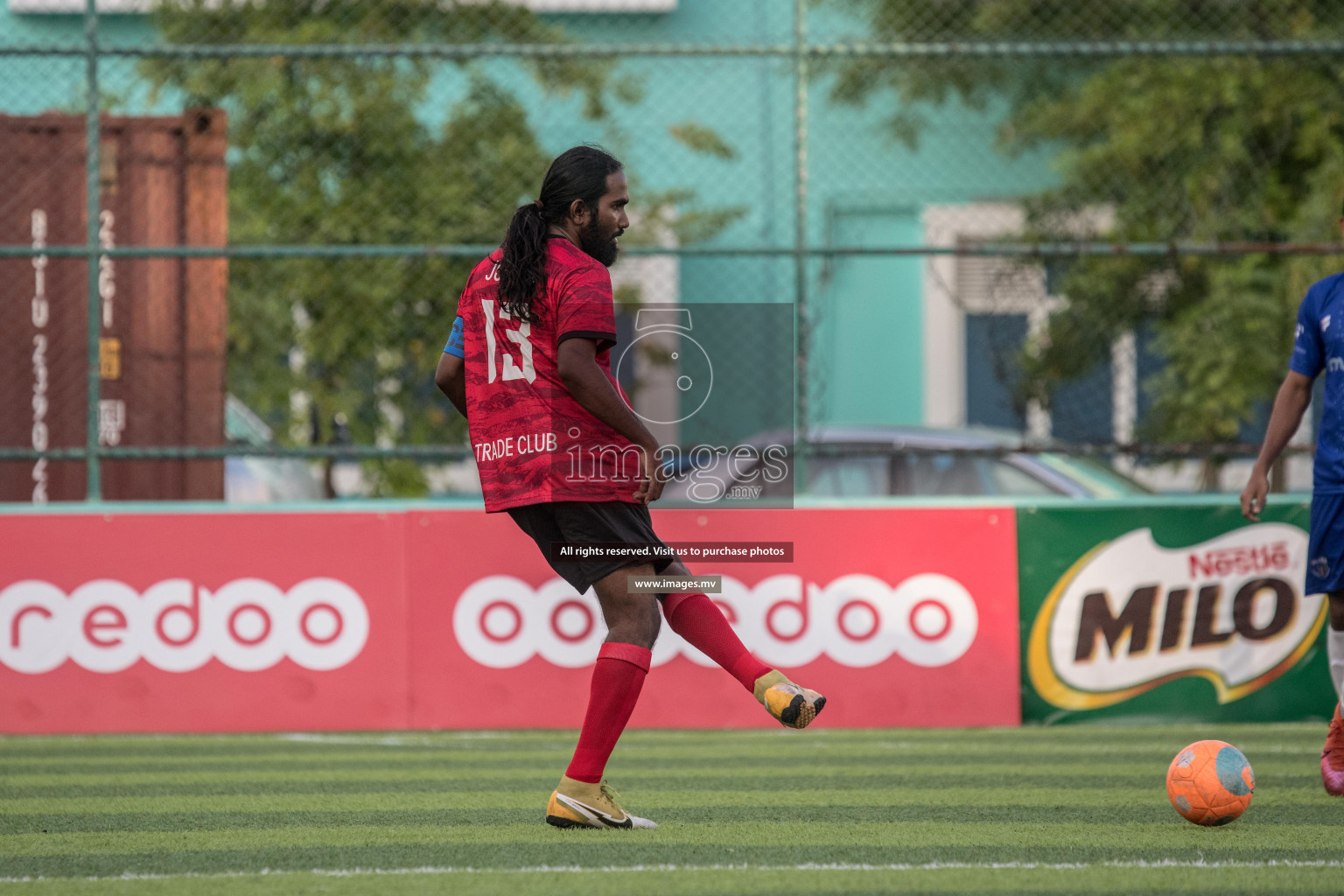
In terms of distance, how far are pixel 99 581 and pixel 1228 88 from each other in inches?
313

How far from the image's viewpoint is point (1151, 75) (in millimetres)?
11031

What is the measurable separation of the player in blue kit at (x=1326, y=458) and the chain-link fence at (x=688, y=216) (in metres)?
2.33

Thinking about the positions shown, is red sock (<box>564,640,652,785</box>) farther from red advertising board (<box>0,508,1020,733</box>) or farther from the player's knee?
red advertising board (<box>0,508,1020,733</box>)

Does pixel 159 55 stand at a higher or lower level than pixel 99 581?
higher

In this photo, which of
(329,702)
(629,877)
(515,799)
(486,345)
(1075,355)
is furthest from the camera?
(1075,355)

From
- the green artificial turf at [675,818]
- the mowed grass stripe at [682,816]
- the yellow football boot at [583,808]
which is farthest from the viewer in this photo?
the mowed grass stripe at [682,816]

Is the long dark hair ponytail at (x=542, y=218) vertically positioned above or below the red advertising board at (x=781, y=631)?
above

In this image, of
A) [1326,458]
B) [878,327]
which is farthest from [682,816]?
[878,327]

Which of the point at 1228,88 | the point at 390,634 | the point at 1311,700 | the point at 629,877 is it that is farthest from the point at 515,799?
the point at 1228,88

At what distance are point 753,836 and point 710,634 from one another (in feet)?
1.98

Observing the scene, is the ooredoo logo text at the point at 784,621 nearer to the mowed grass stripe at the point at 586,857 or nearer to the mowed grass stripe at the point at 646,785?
the mowed grass stripe at the point at 646,785

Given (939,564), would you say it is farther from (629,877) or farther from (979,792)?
(629,877)

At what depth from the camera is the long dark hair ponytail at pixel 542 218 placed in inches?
168

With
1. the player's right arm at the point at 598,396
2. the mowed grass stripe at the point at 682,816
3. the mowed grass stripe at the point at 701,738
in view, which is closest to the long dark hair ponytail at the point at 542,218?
the player's right arm at the point at 598,396
